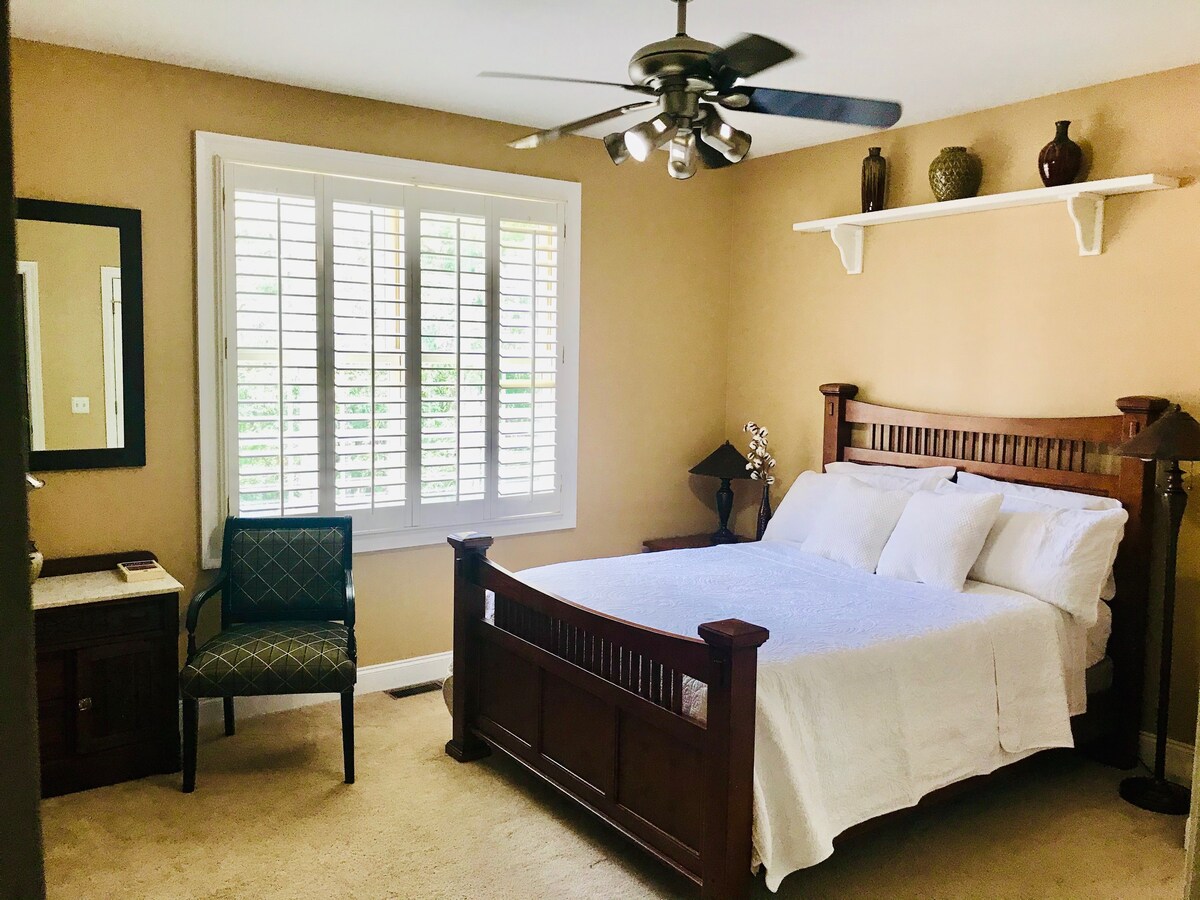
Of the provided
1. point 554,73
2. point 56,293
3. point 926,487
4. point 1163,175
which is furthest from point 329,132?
point 1163,175

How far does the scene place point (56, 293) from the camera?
3.37 metres

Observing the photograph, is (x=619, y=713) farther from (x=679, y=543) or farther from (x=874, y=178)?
(x=874, y=178)

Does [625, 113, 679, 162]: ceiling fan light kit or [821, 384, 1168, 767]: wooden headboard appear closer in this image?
[625, 113, 679, 162]: ceiling fan light kit

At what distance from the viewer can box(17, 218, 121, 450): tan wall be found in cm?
335

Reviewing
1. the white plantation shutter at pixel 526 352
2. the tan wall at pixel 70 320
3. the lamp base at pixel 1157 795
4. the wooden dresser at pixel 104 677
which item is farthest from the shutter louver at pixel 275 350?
the lamp base at pixel 1157 795

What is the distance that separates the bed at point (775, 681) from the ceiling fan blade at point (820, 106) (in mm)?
1414

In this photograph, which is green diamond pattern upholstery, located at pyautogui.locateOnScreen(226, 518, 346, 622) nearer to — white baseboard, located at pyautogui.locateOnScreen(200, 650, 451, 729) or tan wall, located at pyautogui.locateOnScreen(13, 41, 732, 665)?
tan wall, located at pyautogui.locateOnScreen(13, 41, 732, 665)

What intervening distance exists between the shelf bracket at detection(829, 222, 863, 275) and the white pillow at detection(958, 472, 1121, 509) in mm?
1212

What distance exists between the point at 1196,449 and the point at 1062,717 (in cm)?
101

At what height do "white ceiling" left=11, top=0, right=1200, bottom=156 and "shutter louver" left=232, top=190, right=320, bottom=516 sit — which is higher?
"white ceiling" left=11, top=0, right=1200, bottom=156

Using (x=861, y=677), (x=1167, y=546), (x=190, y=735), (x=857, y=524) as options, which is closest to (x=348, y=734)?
(x=190, y=735)

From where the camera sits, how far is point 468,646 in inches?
138

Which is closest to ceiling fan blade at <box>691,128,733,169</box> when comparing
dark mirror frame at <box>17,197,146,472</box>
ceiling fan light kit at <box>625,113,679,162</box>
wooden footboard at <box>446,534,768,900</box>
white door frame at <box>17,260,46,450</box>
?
ceiling fan light kit at <box>625,113,679,162</box>

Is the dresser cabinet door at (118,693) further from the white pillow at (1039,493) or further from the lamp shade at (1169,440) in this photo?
the lamp shade at (1169,440)
